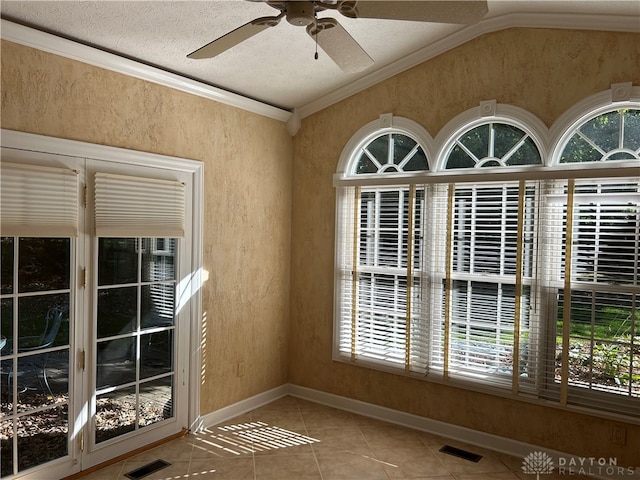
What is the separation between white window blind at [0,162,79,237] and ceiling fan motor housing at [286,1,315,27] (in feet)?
6.04

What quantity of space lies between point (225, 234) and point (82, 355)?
1.51 metres

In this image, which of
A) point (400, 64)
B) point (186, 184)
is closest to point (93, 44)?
point (186, 184)

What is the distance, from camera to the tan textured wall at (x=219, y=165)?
118 inches

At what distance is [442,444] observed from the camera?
12.7 feet

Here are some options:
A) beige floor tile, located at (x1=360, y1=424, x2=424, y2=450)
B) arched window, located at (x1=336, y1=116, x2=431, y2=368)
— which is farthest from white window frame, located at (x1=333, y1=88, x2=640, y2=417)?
beige floor tile, located at (x1=360, y1=424, x2=424, y2=450)

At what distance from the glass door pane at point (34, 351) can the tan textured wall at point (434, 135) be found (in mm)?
2260

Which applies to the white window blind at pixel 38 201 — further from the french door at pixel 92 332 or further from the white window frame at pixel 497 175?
the white window frame at pixel 497 175

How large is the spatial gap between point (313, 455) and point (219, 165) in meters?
2.43

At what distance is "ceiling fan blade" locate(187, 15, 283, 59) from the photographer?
6.98ft

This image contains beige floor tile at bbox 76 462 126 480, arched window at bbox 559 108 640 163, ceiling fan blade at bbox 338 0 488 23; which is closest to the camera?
ceiling fan blade at bbox 338 0 488 23

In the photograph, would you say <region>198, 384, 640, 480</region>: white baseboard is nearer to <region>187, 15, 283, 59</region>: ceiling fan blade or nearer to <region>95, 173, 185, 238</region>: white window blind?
<region>95, 173, 185, 238</region>: white window blind

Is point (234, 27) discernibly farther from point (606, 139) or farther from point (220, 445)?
point (220, 445)

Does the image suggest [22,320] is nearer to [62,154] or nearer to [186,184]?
[62,154]

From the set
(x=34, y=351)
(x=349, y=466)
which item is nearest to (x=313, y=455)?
(x=349, y=466)
